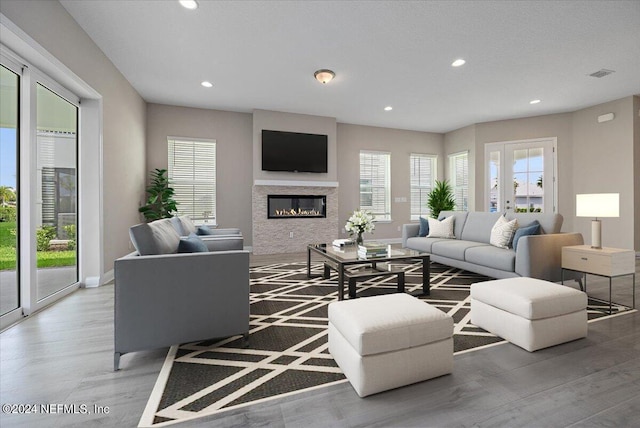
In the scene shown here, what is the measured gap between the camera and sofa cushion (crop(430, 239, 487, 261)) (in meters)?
3.88

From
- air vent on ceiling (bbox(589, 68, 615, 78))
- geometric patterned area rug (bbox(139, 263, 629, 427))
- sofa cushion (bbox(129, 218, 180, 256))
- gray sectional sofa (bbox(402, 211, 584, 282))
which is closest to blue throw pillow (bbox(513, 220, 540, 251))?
gray sectional sofa (bbox(402, 211, 584, 282))

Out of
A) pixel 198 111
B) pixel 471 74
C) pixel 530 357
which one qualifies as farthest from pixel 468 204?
pixel 198 111

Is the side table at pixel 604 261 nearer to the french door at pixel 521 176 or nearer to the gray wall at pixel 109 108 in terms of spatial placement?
the french door at pixel 521 176

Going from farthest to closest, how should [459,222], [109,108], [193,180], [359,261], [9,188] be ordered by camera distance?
[193,180] < [459,222] < [109,108] < [359,261] < [9,188]

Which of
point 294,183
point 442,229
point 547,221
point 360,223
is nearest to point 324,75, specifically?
point 360,223

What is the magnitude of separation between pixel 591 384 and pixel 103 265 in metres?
4.72

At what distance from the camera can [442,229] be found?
15.4 feet

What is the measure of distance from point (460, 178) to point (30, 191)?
26.6ft

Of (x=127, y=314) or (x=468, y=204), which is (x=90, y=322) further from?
(x=468, y=204)

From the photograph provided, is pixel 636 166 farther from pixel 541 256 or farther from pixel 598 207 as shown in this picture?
pixel 541 256

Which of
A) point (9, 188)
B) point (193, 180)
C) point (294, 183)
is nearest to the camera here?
point (9, 188)

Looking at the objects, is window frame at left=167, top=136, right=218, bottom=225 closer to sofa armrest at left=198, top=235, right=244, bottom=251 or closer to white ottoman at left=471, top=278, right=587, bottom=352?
sofa armrest at left=198, top=235, right=244, bottom=251

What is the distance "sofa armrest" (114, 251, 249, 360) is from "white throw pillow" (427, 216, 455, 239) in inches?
144

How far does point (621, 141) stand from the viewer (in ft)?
17.6
